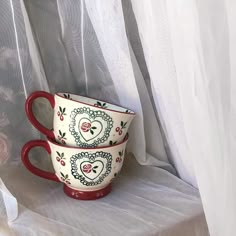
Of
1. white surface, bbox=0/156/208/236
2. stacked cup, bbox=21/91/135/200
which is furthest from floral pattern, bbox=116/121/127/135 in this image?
white surface, bbox=0/156/208/236

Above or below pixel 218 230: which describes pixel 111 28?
above

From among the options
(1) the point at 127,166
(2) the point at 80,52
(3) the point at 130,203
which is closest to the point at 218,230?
(3) the point at 130,203

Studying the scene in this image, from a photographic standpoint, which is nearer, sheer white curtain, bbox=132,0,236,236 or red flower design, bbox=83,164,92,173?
sheer white curtain, bbox=132,0,236,236

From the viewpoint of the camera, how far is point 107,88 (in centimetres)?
79

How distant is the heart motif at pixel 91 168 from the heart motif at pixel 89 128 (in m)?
0.03

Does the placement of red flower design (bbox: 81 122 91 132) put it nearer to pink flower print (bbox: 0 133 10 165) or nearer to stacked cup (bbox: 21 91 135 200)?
stacked cup (bbox: 21 91 135 200)

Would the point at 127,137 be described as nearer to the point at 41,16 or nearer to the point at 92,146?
the point at 92,146

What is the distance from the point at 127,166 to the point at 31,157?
16 centimetres

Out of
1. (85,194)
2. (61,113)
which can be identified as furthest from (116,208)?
(61,113)

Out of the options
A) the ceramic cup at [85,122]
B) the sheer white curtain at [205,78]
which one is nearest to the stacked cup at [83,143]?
the ceramic cup at [85,122]

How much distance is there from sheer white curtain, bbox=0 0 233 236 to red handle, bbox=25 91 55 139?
0.11ft

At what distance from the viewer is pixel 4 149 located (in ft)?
2.42

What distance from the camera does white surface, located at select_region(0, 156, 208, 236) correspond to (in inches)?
25.2

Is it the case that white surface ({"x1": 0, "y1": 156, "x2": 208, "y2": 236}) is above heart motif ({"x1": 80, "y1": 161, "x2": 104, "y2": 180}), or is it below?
below
